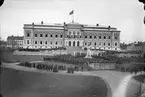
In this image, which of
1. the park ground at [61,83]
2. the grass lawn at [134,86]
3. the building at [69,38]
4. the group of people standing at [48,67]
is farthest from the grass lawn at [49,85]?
the building at [69,38]

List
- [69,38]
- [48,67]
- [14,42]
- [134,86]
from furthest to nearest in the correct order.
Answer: [69,38] < [14,42] < [48,67] < [134,86]

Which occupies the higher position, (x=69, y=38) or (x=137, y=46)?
(x=69, y=38)

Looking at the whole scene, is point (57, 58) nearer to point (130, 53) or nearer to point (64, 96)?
point (64, 96)

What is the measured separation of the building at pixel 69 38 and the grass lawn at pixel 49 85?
0.87 m

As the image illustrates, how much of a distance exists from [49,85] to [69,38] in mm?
1597

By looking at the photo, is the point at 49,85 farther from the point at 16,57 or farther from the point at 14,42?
the point at 14,42

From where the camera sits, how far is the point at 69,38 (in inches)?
174

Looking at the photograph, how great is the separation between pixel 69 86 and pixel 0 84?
1.37m

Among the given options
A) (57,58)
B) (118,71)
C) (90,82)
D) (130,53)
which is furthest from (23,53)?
(130,53)

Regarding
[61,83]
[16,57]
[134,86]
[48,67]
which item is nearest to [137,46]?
[134,86]

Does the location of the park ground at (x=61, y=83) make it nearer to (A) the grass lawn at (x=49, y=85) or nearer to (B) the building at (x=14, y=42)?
(A) the grass lawn at (x=49, y=85)

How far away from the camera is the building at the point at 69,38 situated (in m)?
3.97

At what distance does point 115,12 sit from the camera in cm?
342

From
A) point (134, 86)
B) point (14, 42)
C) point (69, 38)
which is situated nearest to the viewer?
point (134, 86)
